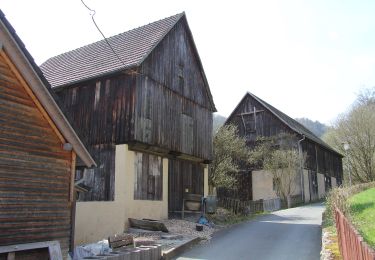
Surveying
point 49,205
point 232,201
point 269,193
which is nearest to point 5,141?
point 49,205

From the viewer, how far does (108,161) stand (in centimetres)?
1867

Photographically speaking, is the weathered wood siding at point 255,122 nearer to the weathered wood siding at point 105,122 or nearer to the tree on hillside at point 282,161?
the tree on hillside at point 282,161

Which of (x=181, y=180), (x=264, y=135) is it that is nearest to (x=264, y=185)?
(x=264, y=135)

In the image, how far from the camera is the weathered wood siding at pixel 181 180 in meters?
21.6

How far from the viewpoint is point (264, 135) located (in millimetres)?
37562

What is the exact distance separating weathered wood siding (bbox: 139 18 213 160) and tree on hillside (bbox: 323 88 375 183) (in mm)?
22121

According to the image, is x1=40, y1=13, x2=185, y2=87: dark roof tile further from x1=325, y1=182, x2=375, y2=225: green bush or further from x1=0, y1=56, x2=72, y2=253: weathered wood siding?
x1=325, y1=182, x2=375, y2=225: green bush

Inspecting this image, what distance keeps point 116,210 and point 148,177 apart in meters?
2.68

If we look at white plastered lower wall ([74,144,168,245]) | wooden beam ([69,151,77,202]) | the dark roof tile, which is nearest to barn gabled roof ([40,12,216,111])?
the dark roof tile

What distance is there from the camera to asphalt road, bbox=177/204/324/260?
1313cm

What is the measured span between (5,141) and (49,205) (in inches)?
81.2

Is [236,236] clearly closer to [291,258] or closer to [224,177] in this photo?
[291,258]

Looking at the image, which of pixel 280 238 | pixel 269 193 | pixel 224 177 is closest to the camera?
pixel 280 238

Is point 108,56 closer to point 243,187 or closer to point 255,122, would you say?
point 255,122
